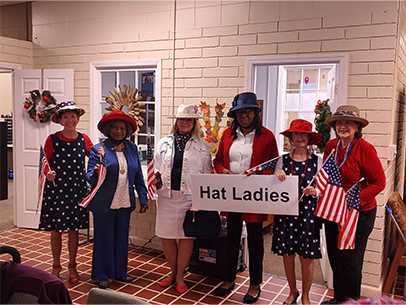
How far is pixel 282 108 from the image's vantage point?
6496 millimetres

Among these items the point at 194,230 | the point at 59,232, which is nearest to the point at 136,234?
the point at 59,232

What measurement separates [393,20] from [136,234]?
3.66m

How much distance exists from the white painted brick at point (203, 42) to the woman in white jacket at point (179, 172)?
1049 millimetres

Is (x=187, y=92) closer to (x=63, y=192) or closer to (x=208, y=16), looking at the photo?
(x=208, y=16)

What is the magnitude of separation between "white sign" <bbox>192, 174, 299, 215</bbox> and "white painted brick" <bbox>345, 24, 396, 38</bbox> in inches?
59.4

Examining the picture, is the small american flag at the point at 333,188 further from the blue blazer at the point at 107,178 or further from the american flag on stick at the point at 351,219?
the blue blazer at the point at 107,178

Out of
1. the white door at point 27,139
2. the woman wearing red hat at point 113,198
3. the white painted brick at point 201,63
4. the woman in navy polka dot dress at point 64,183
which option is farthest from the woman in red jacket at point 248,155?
the white door at point 27,139

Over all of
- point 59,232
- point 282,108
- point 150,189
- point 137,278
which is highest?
point 282,108

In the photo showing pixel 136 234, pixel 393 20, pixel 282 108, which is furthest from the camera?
pixel 282 108

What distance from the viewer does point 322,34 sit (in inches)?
143

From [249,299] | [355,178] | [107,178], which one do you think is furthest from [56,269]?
[355,178]

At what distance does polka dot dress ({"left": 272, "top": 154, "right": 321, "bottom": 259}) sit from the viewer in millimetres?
3033

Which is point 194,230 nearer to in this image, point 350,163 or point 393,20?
point 350,163

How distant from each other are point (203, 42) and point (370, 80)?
5.92ft
